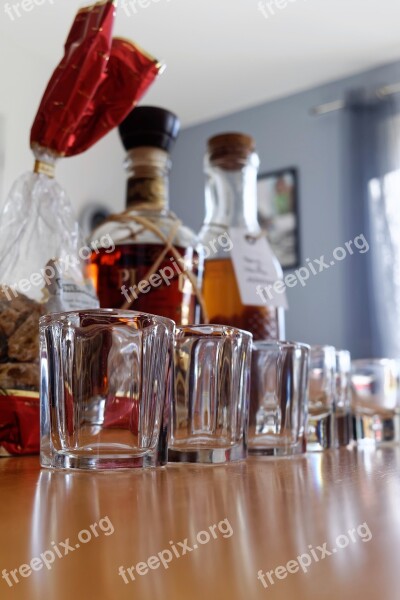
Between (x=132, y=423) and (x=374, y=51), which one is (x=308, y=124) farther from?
(x=132, y=423)

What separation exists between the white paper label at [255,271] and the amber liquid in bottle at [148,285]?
54mm

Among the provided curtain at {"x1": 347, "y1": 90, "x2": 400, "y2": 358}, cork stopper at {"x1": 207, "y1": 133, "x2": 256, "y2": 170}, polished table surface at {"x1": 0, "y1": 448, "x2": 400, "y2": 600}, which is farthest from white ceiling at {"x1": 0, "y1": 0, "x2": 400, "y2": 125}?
polished table surface at {"x1": 0, "y1": 448, "x2": 400, "y2": 600}

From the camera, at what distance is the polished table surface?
0.14 meters

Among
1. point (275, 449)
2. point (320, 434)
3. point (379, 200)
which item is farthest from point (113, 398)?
point (379, 200)

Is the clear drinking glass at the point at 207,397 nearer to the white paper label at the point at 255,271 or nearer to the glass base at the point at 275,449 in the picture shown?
the glass base at the point at 275,449

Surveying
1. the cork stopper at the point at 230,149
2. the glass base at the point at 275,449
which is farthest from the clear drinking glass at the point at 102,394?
the cork stopper at the point at 230,149

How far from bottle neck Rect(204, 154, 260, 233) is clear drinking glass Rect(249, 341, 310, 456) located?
206 mm

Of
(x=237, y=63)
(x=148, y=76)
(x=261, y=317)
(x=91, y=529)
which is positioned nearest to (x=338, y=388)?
(x=261, y=317)

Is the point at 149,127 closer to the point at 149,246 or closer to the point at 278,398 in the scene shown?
the point at 149,246

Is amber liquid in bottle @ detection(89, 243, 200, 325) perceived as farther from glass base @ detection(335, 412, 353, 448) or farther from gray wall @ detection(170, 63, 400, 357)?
gray wall @ detection(170, 63, 400, 357)

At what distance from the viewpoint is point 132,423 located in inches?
14.9

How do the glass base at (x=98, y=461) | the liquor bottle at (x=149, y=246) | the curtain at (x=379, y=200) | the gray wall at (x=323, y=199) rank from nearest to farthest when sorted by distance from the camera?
the glass base at (x=98, y=461)
the liquor bottle at (x=149, y=246)
the curtain at (x=379, y=200)
the gray wall at (x=323, y=199)

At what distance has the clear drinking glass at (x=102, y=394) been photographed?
37 centimetres

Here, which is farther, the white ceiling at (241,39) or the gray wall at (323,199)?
the gray wall at (323,199)
